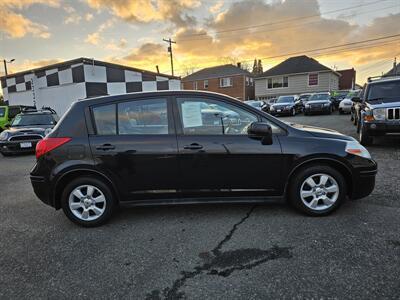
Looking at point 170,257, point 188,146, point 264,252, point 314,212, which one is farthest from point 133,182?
point 314,212

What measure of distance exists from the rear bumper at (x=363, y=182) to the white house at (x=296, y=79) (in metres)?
32.1

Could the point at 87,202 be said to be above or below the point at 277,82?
below

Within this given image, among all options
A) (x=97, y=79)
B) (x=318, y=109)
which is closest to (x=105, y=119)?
(x=97, y=79)

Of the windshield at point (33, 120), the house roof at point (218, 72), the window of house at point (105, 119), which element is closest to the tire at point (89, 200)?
the window of house at point (105, 119)

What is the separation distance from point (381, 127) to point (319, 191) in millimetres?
4674

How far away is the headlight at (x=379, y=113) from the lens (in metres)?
6.76

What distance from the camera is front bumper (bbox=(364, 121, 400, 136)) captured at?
666 cm

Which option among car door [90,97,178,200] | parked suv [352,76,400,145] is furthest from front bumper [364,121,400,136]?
car door [90,97,178,200]

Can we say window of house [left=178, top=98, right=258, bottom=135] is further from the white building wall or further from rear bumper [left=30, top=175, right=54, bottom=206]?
the white building wall

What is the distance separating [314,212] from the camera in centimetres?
339

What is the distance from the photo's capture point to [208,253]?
2.75 meters

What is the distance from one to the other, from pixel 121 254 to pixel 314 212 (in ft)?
7.51

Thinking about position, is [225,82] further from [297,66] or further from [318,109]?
[318,109]

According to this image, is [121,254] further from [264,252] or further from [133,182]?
[264,252]
